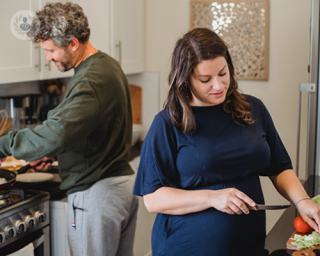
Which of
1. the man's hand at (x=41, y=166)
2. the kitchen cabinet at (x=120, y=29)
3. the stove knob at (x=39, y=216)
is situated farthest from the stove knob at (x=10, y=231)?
the kitchen cabinet at (x=120, y=29)

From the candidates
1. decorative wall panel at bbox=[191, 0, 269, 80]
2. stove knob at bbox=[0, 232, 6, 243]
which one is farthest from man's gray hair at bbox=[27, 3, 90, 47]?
decorative wall panel at bbox=[191, 0, 269, 80]

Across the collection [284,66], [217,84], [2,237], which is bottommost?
[2,237]

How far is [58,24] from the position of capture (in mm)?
1580

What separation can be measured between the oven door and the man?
0.14 m

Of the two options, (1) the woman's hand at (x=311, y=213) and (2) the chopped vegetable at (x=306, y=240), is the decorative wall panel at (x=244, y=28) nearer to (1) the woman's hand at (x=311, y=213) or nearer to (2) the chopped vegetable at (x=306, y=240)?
(1) the woman's hand at (x=311, y=213)

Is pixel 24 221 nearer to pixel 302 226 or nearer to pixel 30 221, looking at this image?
pixel 30 221

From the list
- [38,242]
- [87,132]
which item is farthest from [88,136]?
[38,242]

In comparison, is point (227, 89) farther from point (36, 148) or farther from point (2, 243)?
point (2, 243)

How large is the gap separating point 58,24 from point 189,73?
0.70 m

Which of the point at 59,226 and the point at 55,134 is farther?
the point at 59,226

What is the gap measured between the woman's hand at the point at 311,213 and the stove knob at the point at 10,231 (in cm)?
111

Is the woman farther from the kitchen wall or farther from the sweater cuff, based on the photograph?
the kitchen wall

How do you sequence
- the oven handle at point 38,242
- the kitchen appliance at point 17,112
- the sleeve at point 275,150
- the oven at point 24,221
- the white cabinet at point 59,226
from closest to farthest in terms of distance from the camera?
1. the sleeve at point 275,150
2. the oven at point 24,221
3. the oven handle at point 38,242
4. the white cabinet at point 59,226
5. the kitchen appliance at point 17,112

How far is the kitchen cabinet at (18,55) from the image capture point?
5.66ft
